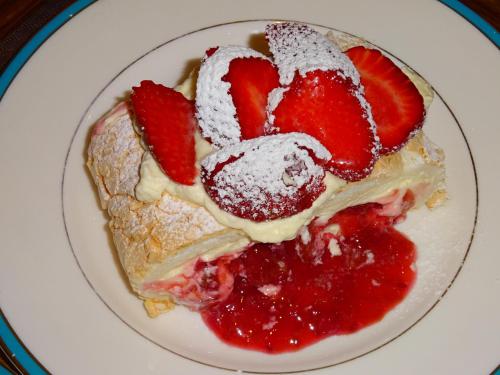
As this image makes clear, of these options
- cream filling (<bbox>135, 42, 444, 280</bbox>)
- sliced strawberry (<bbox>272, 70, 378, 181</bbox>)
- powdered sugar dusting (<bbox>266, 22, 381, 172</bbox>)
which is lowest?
cream filling (<bbox>135, 42, 444, 280</bbox>)

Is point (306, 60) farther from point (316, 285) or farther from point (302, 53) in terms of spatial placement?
point (316, 285)

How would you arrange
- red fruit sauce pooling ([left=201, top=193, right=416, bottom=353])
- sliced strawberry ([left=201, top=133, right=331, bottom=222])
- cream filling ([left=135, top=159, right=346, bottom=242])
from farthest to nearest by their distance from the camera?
1. red fruit sauce pooling ([left=201, top=193, right=416, bottom=353])
2. cream filling ([left=135, top=159, right=346, bottom=242])
3. sliced strawberry ([left=201, top=133, right=331, bottom=222])

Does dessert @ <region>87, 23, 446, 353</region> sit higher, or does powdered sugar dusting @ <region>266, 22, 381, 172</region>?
powdered sugar dusting @ <region>266, 22, 381, 172</region>

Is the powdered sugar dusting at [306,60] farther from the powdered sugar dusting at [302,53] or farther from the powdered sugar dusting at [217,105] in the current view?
the powdered sugar dusting at [217,105]

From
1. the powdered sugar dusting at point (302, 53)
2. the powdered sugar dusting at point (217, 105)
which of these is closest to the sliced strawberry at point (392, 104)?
the powdered sugar dusting at point (302, 53)

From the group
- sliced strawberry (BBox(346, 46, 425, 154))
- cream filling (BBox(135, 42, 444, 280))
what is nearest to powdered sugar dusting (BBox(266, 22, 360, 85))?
sliced strawberry (BBox(346, 46, 425, 154))

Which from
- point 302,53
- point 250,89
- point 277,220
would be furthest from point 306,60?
point 277,220

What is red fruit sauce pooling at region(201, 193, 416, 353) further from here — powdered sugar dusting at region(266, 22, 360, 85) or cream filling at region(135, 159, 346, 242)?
powdered sugar dusting at region(266, 22, 360, 85)
